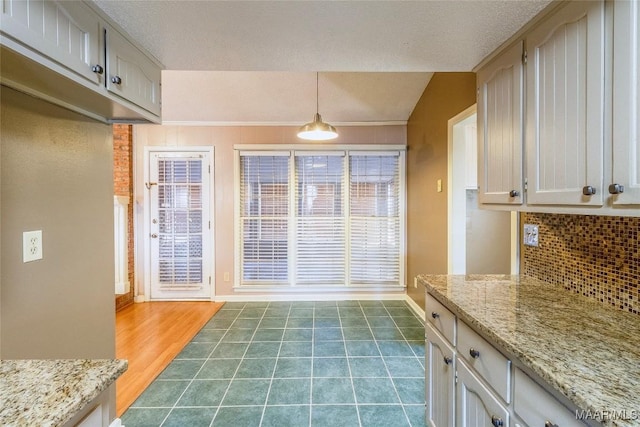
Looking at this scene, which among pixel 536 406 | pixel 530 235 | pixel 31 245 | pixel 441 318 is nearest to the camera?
pixel 536 406

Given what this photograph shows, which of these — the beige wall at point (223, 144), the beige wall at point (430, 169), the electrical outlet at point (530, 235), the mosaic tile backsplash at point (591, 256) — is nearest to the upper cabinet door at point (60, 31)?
the mosaic tile backsplash at point (591, 256)

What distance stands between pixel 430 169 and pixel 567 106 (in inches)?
87.5

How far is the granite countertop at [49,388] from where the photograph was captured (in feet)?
2.14

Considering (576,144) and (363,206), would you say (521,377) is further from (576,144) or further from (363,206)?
(363,206)

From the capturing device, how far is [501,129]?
1542 millimetres

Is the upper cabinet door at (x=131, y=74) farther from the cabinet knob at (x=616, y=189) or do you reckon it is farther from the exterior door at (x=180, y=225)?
the exterior door at (x=180, y=225)

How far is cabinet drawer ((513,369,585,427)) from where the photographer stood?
2.55 ft

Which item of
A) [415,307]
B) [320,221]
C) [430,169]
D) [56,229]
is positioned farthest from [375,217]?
[56,229]

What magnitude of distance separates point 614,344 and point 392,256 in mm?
3172

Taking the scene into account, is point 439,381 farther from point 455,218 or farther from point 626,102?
point 455,218

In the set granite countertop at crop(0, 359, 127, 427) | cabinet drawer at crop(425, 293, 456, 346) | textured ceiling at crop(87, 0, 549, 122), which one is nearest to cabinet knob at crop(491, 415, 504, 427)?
cabinet drawer at crop(425, 293, 456, 346)

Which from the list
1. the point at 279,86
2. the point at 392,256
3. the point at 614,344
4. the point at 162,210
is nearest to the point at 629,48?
the point at 614,344

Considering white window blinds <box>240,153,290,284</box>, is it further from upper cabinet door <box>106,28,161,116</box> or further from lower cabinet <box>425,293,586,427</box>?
lower cabinet <box>425,293,586,427</box>

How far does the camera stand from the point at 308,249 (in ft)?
13.5
